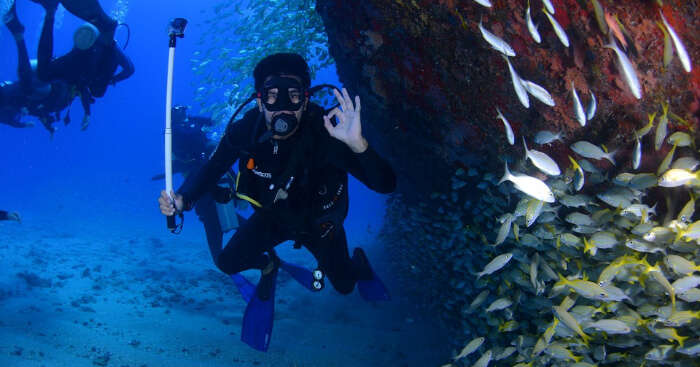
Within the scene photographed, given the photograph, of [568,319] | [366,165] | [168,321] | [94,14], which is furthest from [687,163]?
[94,14]

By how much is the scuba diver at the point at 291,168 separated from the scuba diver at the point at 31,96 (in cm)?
550

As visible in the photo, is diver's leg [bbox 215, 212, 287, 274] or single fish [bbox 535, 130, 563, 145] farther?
diver's leg [bbox 215, 212, 287, 274]

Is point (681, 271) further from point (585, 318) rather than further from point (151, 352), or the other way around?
point (151, 352)

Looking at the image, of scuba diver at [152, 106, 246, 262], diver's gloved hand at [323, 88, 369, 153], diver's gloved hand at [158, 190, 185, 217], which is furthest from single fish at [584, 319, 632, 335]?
scuba diver at [152, 106, 246, 262]

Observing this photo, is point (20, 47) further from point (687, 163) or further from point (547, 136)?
point (687, 163)

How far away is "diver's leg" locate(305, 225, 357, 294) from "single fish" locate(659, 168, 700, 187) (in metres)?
3.20

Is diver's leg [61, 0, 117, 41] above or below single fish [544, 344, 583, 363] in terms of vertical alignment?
above

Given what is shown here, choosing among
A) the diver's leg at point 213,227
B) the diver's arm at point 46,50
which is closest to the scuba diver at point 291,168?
the diver's leg at point 213,227

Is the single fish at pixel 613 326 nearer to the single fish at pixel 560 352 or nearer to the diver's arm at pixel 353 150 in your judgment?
the single fish at pixel 560 352

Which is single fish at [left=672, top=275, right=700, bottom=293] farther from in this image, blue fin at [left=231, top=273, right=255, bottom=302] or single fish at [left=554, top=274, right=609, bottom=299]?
blue fin at [left=231, top=273, right=255, bottom=302]

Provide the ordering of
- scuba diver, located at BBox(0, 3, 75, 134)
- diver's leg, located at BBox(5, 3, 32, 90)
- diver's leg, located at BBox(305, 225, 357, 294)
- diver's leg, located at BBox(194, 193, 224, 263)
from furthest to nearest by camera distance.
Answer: diver's leg, located at BBox(194, 193, 224, 263), scuba diver, located at BBox(0, 3, 75, 134), diver's leg, located at BBox(5, 3, 32, 90), diver's leg, located at BBox(305, 225, 357, 294)

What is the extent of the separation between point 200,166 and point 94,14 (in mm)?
3558

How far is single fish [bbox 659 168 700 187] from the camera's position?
3.21 meters

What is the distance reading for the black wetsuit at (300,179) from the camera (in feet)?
13.0
